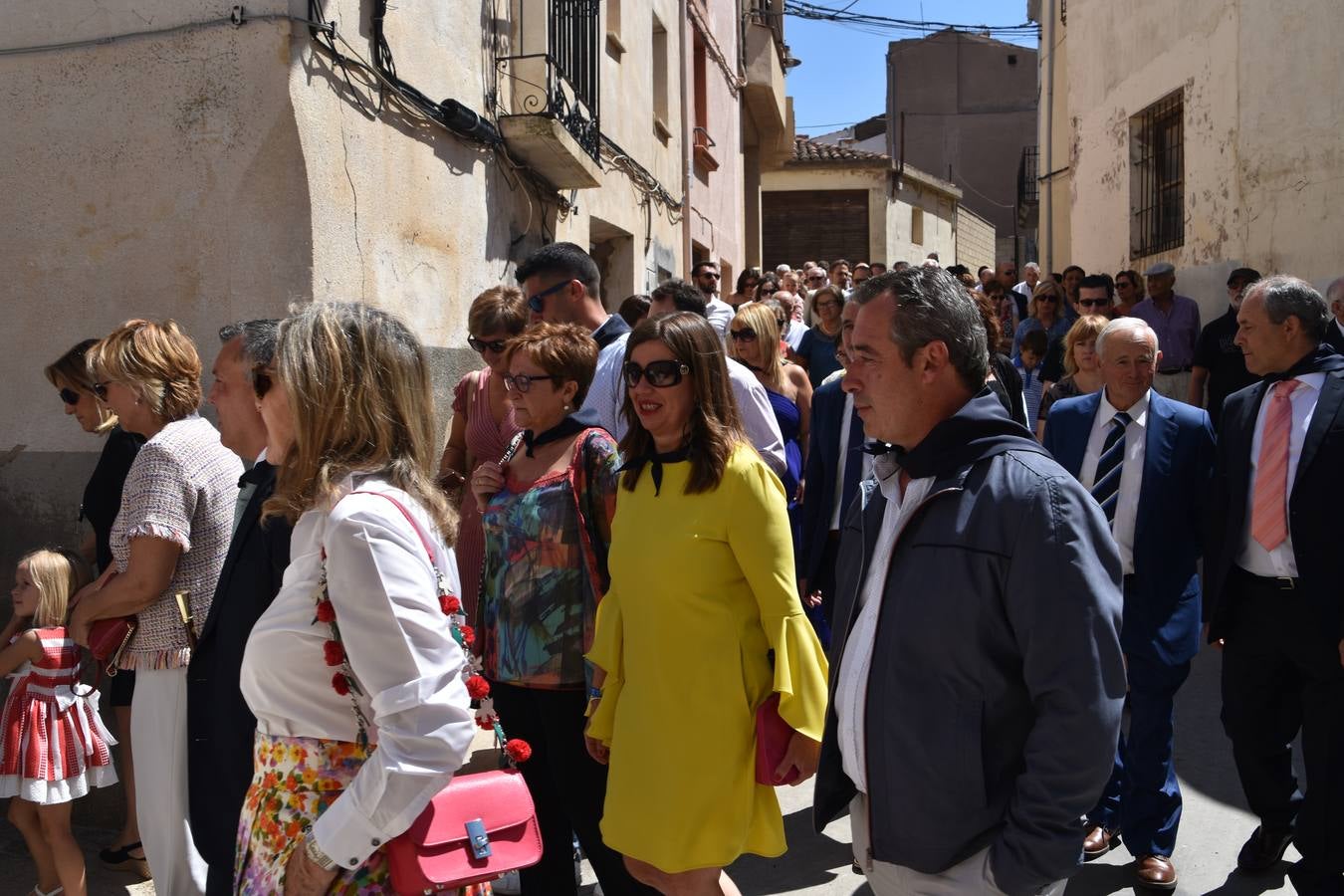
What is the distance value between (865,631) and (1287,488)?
8.13 feet

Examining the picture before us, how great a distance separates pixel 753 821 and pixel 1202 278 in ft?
31.1

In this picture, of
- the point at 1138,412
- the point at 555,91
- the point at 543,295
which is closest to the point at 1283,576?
the point at 1138,412

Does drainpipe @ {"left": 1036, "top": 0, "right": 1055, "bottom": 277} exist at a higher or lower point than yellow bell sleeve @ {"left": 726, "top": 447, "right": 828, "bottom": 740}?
higher

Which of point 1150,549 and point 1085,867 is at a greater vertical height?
point 1150,549

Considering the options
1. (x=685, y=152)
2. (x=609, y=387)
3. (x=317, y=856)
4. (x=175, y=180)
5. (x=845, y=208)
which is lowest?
(x=317, y=856)

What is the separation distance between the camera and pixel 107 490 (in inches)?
175

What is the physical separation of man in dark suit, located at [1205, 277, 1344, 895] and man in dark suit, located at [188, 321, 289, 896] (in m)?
3.24

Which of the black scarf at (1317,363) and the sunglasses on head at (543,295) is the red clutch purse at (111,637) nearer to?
the sunglasses on head at (543,295)

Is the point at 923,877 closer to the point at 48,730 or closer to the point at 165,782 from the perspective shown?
the point at 165,782

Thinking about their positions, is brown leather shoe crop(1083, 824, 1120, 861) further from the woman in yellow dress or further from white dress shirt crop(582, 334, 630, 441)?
white dress shirt crop(582, 334, 630, 441)

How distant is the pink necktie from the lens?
4031 millimetres

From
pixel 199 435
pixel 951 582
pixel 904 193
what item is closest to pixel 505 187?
pixel 199 435

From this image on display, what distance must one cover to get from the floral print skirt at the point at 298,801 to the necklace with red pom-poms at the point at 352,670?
6cm

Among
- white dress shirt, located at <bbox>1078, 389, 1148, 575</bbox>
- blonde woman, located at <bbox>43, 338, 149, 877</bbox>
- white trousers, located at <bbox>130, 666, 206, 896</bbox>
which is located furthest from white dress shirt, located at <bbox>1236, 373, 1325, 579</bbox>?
blonde woman, located at <bbox>43, 338, 149, 877</bbox>
